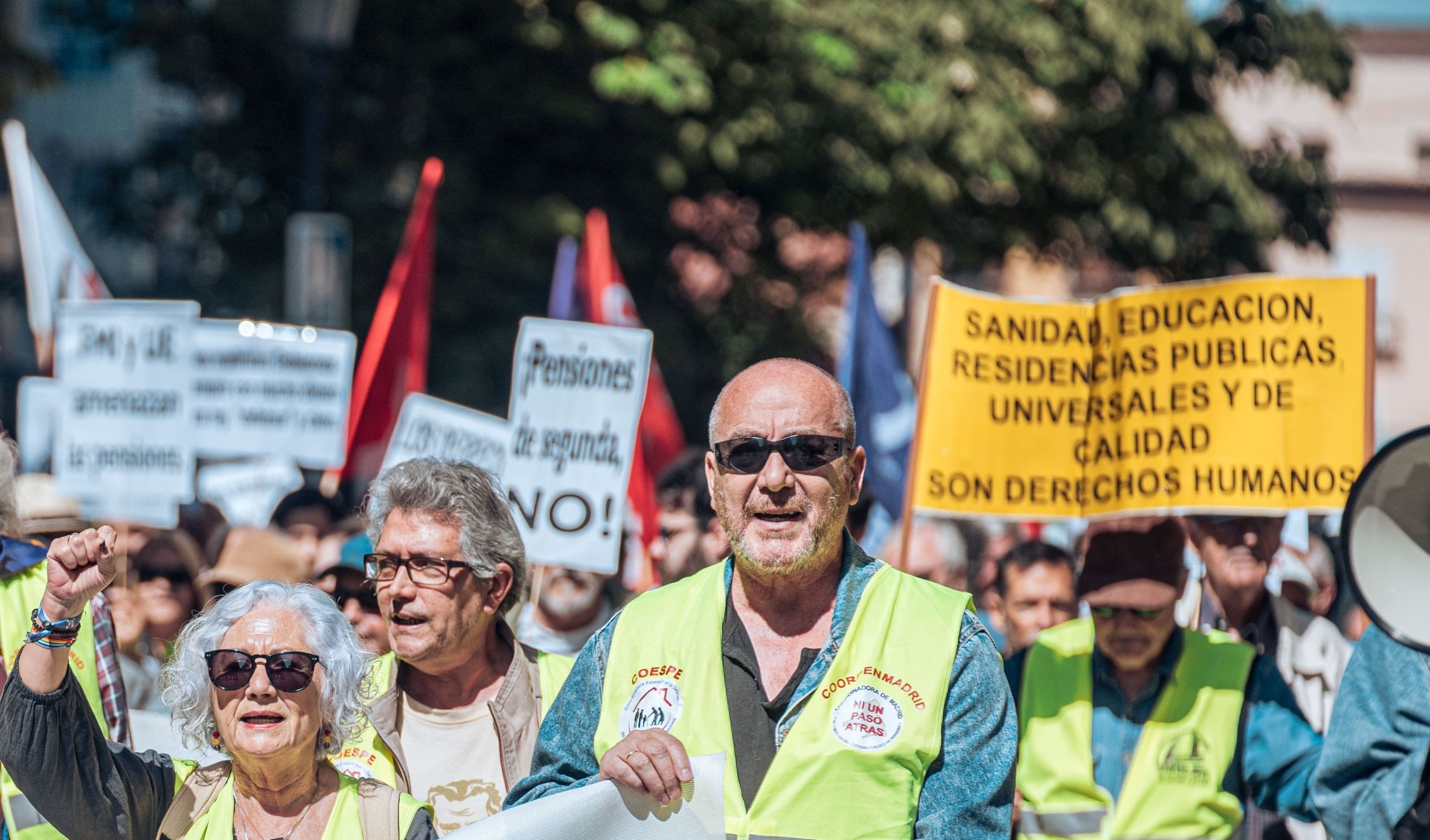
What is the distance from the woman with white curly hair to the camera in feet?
10.0

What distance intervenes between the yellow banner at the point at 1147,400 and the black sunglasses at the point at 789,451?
2077 millimetres

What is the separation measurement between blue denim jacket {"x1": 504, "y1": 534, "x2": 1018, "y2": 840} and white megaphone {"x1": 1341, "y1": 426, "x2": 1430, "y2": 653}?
37.1 inches

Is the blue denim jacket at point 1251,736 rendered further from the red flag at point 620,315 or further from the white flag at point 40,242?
the white flag at point 40,242

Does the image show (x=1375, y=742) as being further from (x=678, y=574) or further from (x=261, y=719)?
(x=678, y=574)

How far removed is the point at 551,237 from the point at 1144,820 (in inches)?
325

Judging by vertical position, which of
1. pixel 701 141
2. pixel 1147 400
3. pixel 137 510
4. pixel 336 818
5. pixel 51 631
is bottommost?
pixel 336 818

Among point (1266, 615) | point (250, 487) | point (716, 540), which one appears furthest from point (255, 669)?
point (250, 487)

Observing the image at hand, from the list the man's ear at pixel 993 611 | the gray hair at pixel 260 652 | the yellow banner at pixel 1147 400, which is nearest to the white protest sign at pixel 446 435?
the yellow banner at pixel 1147 400

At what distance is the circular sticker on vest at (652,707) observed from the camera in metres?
3.07

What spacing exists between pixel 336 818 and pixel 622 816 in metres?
0.57

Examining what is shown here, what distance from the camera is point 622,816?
297cm

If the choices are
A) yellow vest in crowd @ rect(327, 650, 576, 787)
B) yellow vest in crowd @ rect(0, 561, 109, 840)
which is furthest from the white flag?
yellow vest in crowd @ rect(327, 650, 576, 787)

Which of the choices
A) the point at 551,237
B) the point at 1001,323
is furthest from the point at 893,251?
the point at 1001,323

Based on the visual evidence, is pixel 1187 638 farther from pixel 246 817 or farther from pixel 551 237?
pixel 551 237
